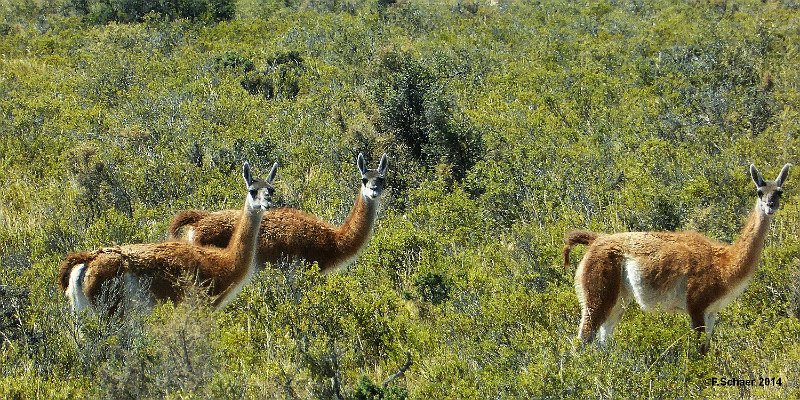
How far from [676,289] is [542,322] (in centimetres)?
123

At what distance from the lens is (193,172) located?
36.9 ft

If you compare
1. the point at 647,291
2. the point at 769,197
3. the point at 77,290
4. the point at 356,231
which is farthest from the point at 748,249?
the point at 77,290

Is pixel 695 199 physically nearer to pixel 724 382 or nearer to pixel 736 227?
pixel 736 227

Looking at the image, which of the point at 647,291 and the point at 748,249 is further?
the point at 647,291

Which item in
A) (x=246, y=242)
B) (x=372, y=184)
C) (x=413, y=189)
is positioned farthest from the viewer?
(x=413, y=189)

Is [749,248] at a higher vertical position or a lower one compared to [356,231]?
higher

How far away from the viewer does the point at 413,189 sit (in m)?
11.0

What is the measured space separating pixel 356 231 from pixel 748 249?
4.11 m

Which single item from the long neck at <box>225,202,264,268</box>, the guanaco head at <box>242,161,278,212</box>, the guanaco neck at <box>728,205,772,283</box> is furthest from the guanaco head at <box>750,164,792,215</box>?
the long neck at <box>225,202,264,268</box>

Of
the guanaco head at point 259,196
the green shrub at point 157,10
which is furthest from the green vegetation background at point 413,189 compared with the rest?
the green shrub at point 157,10

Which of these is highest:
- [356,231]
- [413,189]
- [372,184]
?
[372,184]

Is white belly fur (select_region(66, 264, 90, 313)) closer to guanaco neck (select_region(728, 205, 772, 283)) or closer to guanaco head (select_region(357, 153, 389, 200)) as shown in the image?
guanaco head (select_region(357, 153, 389, 200))

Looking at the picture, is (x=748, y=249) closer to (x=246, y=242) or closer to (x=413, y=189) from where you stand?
(x=246, y=242)

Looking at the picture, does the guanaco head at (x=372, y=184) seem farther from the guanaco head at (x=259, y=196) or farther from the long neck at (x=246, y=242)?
the long neck at (x=246, y=242)
